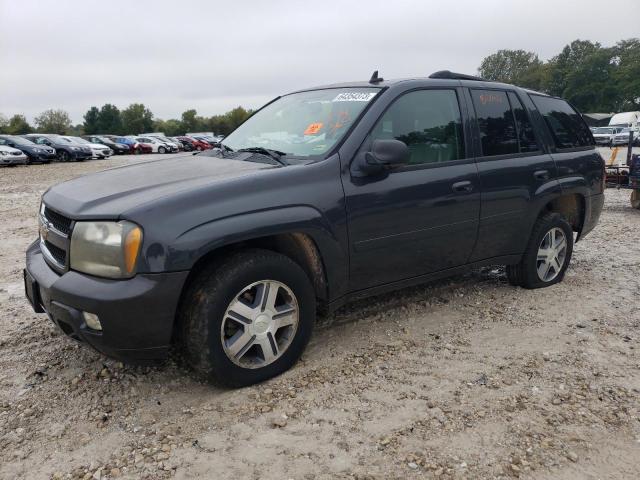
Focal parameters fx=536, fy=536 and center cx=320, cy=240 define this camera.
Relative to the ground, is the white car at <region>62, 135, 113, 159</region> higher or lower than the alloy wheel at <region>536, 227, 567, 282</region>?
higher

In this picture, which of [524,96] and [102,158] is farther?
[102,158]

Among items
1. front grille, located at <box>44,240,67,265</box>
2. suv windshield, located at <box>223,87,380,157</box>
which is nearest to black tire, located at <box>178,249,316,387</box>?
front grille, located at <box>44,240,67,265</box>

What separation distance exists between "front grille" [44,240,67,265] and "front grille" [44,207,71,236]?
0.11 meters

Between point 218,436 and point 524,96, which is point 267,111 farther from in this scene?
point 218,436

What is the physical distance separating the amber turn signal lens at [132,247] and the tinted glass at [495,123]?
8.94ft

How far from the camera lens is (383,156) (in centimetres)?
330

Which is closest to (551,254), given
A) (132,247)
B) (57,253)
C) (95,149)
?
(132,247)

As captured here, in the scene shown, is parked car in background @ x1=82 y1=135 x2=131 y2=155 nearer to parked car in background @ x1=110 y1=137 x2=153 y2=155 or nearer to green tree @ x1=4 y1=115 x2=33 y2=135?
parked car in background @ x1=110 y1=137 x2=153 y2=155

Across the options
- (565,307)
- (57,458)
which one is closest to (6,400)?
(57,458)

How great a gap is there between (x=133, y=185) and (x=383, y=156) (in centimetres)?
151

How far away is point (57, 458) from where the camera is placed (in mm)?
2535

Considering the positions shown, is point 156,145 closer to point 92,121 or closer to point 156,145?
point 156,145

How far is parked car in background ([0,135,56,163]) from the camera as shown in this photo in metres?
25.1

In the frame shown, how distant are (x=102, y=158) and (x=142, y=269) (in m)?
30.8
